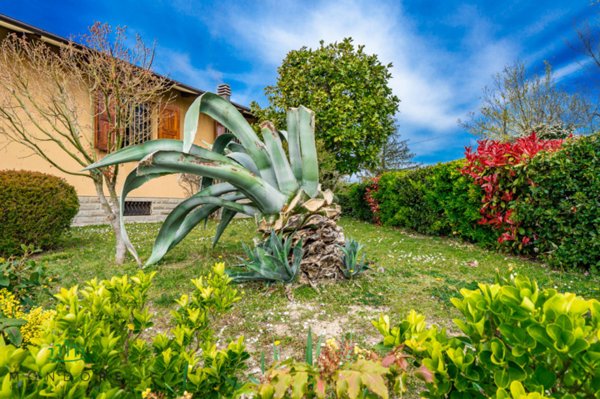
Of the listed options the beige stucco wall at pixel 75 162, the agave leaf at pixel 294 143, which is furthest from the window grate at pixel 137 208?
the agave leaf at pixel 294 143

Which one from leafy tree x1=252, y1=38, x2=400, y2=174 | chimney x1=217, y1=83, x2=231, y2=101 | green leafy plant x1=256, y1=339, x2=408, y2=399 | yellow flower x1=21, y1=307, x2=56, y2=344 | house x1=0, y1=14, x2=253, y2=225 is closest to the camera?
green leafy plant x1=256, y1=339, x2=408, y2=399

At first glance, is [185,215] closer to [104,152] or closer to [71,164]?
[104,152]

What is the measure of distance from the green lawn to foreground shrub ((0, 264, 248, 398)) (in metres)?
0.92

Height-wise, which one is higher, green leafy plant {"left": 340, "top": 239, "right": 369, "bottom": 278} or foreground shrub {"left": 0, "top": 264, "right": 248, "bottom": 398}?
foreground shrub {"left": 0, "top": 264, "right": 248, "bottom": 398}

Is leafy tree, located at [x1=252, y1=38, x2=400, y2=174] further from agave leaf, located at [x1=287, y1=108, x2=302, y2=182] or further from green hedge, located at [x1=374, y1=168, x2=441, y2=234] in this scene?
agave leaf, located at [x1=287, y1=108, x2=302, y2=182]

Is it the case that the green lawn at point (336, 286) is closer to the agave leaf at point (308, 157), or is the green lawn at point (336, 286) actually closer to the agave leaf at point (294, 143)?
the agave leaf at point (308, 157)

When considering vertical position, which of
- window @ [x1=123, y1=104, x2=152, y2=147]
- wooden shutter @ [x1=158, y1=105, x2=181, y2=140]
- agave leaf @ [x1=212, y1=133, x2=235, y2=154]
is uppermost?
wooden shutter @ [x1=158, y1=105, x2=181, y2=140]

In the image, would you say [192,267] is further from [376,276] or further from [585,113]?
[585,113]

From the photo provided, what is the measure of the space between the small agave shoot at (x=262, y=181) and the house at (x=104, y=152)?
334 centimetres

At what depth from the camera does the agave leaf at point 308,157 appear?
3.29 metres

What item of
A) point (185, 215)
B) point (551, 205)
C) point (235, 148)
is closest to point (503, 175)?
point (551, 205)

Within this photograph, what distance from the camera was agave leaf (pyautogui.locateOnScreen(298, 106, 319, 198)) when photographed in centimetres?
329

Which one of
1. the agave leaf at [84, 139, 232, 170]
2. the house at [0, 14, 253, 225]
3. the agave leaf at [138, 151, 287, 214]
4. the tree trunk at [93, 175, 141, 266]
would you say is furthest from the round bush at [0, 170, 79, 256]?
the agave leaf at [138, 151, 287, 214]

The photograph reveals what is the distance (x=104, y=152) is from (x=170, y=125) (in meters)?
2.40
